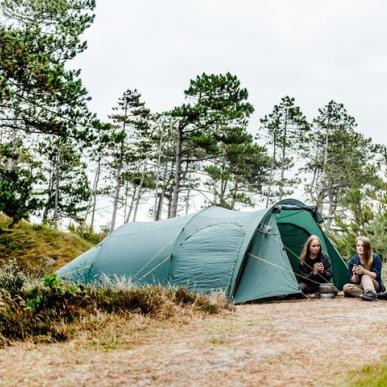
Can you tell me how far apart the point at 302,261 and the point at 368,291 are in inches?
54.1

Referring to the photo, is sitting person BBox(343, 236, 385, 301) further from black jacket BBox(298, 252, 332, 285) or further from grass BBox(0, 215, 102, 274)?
grass BBox(0, 215, 102, 274)

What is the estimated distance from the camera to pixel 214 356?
12.3ft

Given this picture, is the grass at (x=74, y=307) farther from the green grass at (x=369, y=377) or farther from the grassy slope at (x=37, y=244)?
the grassy slope at (x=37, y=244)

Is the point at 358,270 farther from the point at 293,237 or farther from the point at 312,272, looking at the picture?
the point at 293,237

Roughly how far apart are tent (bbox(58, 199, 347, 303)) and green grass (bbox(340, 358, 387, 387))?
15.0ft

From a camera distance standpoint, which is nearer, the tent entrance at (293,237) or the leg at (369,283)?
the leg at (369,283)

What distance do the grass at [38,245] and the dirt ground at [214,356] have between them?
896 cm

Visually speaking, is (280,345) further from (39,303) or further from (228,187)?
(228,187)

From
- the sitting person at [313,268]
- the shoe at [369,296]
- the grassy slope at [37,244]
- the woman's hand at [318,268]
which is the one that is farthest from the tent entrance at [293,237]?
the grassy slope at [37,244]

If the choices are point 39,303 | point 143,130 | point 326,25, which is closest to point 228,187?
point 143,130

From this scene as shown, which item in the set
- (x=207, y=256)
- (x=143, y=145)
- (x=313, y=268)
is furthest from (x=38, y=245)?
(x=143, y=145)

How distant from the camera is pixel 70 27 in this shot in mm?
12656

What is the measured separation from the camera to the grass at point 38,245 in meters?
13.9

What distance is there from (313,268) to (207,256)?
6.72 ft
